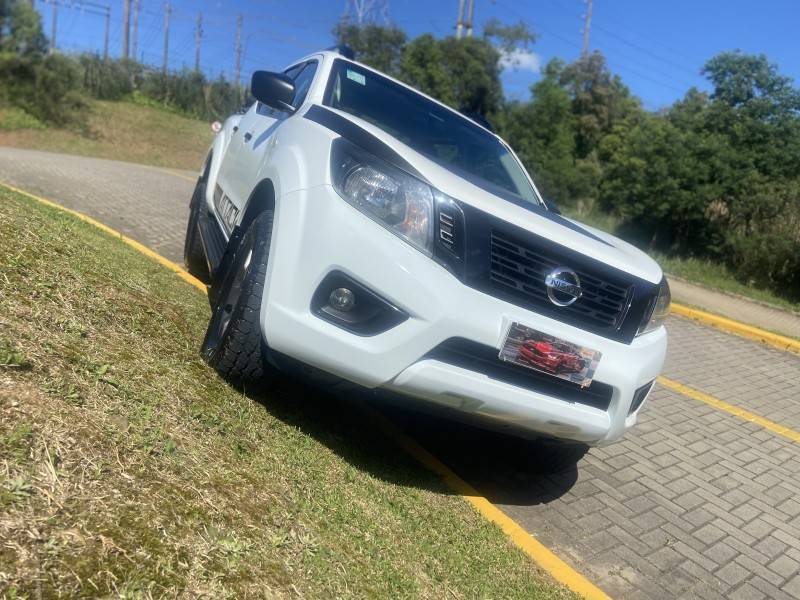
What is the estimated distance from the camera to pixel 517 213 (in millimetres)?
2955

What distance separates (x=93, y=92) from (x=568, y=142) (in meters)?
23.6

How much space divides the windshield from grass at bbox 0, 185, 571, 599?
1611 millimetres

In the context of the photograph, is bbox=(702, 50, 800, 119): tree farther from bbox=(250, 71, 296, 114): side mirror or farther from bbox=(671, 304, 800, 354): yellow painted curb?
bbox=(250, 71, 296, 114): side mirror

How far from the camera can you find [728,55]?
1705 cm

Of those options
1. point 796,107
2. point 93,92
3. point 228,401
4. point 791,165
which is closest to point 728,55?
point 796,107

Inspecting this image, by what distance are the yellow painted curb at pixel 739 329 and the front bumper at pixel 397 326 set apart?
7.10m

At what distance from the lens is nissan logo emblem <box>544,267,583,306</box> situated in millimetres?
2889

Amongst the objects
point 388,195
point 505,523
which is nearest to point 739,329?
point 505,523

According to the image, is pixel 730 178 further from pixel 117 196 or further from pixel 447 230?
pixel 447 230

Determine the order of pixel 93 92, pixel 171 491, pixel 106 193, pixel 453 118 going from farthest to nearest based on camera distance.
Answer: pixel 93 92 → pixel 106 193 → pixel 453 118 → pixel 171 491

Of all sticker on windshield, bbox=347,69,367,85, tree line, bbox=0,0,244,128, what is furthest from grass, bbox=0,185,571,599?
Answer: tree line, bbox=0,0,244,128

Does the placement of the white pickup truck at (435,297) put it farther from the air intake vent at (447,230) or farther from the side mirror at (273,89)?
the side mirror at (273,89)

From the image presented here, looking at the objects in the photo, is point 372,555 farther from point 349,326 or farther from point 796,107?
point 796,107

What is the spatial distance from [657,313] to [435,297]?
1304mm
